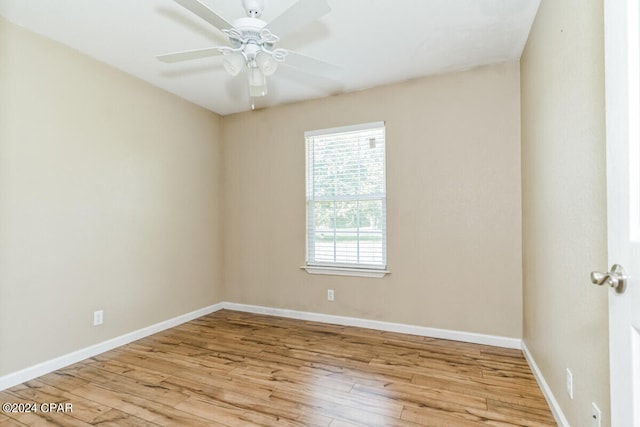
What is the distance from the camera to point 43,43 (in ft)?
8.08

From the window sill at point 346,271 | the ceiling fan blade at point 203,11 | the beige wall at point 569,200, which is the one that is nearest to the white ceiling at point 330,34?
the beige wall at point 569,200

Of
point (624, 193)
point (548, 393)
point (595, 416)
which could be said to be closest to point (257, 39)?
point (624, 193)

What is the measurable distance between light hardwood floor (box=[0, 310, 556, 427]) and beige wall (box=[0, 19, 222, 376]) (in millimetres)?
441

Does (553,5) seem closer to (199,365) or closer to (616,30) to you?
(616,30)

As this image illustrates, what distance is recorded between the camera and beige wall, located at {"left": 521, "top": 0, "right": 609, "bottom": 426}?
1.28 meters

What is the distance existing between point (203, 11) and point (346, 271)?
2698 millimetres

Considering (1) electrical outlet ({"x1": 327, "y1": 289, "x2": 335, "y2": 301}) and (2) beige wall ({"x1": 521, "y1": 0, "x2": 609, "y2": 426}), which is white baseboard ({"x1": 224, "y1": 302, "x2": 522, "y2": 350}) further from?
(2) beige wall ({"x1": 521, "y1": 0, "x2": 609, "y2": 426})

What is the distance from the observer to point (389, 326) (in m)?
3.31

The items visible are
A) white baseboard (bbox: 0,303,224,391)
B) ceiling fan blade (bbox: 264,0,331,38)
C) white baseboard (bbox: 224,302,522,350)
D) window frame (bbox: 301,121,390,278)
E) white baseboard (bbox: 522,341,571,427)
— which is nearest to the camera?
ceiling fan blade (bbox: 264,0,331,38)

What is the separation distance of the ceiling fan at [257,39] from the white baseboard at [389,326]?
250 cm

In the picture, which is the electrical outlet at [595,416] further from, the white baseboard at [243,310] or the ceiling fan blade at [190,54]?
the ceiling fan blade at [190,54]

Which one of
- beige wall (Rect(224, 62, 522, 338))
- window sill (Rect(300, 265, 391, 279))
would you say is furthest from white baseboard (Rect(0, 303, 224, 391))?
window sill (Rect(300, 265, 391, 279))

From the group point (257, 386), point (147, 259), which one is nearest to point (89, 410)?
point (257, 386)

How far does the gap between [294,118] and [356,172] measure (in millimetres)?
1035
